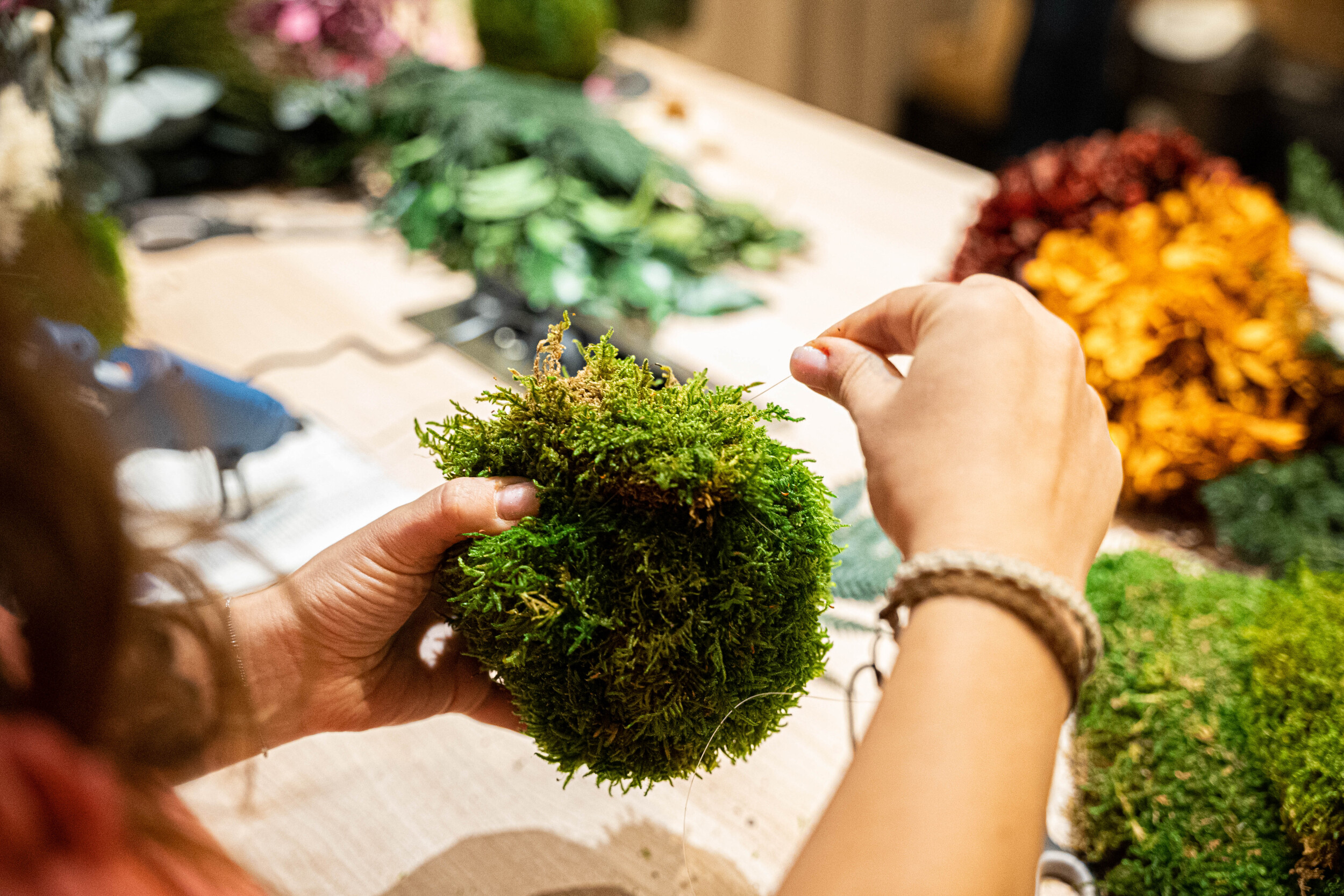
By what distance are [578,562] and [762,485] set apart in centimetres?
10

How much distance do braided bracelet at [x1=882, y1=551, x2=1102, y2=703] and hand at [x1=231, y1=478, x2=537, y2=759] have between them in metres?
0.20

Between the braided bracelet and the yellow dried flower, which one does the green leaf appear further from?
the braided bracelet

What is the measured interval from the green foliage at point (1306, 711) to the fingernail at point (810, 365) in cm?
37

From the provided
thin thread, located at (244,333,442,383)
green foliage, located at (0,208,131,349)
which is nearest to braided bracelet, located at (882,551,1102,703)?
green foliage, located at (0,208,131,349)

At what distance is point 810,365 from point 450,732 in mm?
345

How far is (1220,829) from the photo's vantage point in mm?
561

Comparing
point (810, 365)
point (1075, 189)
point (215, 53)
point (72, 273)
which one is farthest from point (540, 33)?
point (810, 365)

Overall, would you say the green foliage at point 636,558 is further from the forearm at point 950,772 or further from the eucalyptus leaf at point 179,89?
the eucalyptus leaf at point 179,89

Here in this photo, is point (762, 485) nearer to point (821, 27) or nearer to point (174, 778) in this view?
point (174, 778)

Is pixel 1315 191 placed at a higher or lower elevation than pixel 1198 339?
higher

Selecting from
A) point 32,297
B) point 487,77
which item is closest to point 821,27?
point 487,77

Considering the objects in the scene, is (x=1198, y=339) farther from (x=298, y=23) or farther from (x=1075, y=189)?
(x=298, y=23)

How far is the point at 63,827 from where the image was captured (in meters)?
0.30

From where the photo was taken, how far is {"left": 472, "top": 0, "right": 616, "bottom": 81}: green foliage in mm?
1439
